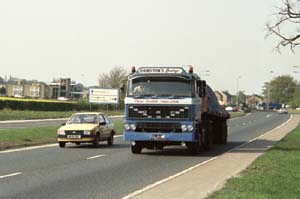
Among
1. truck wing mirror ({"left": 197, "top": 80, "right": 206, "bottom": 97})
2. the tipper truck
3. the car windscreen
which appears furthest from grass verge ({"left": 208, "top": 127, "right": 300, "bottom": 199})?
the car windscreen

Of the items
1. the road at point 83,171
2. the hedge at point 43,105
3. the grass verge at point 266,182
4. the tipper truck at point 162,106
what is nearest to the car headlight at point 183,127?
the tipper truck at point 162,106

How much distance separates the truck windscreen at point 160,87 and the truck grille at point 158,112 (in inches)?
18.2

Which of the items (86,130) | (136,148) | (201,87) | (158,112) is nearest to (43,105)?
(86,130)

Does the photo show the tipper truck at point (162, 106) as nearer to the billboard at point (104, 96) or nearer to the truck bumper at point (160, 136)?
the truck bumper at point (160, 136)

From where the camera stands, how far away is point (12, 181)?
14.1m

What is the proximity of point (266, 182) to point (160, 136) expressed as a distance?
916cm

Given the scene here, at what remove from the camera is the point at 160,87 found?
22.8 m

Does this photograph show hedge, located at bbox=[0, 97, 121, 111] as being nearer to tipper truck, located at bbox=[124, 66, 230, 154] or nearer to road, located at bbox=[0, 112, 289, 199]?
road, located at bbox=[0, 112, 289, 199]

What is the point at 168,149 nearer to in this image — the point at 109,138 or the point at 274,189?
the point at 109,138

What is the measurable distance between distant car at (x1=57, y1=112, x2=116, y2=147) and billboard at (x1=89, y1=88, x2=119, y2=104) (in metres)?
60.8

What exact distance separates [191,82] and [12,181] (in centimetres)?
1024

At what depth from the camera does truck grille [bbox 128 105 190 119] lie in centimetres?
2259

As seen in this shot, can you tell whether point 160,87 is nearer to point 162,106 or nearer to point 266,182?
point 162,106

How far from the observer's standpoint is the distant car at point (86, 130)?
26094 millimetres
